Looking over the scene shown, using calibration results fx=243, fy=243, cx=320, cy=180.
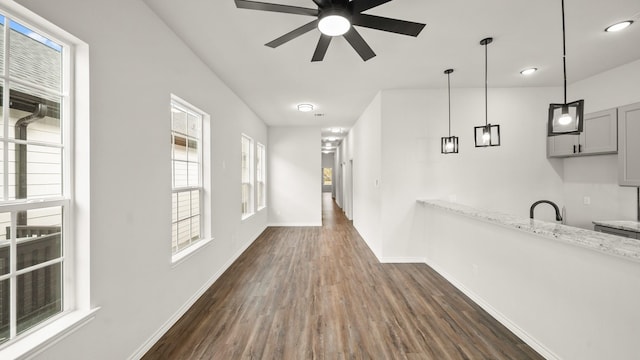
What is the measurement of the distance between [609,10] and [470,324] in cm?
303

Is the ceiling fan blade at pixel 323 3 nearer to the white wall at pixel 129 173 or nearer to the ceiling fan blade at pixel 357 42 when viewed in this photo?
the ceiling fan blade at pixel 357 42

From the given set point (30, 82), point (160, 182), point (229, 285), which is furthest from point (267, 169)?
point (30, 82)

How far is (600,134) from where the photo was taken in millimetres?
3143

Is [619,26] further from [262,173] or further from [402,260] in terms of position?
[262,173]

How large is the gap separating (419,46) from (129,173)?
3.00 metres

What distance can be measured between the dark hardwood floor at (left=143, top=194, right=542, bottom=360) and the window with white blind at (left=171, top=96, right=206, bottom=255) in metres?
0.79

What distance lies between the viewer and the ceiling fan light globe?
1.61 meters

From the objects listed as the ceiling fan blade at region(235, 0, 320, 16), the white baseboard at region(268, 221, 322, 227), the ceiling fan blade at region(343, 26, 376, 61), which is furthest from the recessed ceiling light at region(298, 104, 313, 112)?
the white baseboard at region(268, 221, 322, 227)

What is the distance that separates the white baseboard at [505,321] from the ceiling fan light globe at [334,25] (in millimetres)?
2864

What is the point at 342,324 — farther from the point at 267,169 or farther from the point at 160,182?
the point at 267,169

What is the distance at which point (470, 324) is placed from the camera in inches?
90.9

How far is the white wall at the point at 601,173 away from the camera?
3.12 meters

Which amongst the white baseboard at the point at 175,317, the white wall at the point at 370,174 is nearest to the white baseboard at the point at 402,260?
the white wall at the point at 370,174

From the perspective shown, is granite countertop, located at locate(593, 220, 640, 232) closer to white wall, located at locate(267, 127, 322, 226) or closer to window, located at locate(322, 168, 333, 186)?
white wall, located at locate(267, 127, 322, 226)
